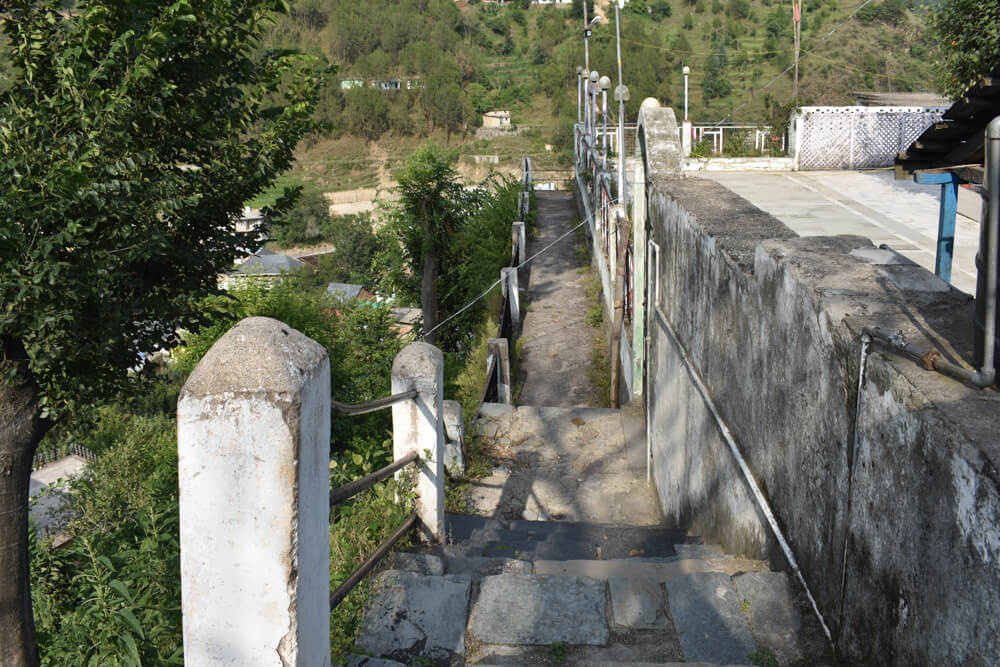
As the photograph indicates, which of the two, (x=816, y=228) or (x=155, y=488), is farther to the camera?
(x=816, y=228)

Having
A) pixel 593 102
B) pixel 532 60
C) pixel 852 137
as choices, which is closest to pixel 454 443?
pixel 852 137

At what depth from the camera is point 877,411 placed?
2234mm

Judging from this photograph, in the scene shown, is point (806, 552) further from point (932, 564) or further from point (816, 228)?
point (816, 228)

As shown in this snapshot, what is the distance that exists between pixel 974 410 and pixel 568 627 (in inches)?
66.6

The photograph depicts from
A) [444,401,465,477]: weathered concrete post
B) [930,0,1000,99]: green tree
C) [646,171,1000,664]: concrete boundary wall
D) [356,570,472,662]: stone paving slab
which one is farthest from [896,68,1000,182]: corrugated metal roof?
[930,0,1000,99]: green tree

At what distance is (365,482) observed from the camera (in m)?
2.92

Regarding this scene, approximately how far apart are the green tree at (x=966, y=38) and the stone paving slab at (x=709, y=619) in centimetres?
801

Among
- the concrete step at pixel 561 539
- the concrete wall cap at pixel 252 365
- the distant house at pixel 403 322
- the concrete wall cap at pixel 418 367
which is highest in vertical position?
the concrete wall cap at pixel 252 365

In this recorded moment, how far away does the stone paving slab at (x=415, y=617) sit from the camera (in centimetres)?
282

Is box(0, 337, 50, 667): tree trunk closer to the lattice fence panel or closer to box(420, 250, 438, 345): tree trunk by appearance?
box(420, 250, 438, 345): tree trunk

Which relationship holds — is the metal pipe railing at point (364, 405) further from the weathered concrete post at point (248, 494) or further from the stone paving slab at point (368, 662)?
the stone paving slab at point (368, 662)

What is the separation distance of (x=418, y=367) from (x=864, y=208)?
42.1ft

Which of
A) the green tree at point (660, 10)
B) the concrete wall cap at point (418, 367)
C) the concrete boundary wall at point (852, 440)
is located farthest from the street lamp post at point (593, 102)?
the green tree at point (660, 10)

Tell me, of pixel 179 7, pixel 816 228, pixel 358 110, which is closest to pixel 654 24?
pixel 358 110
